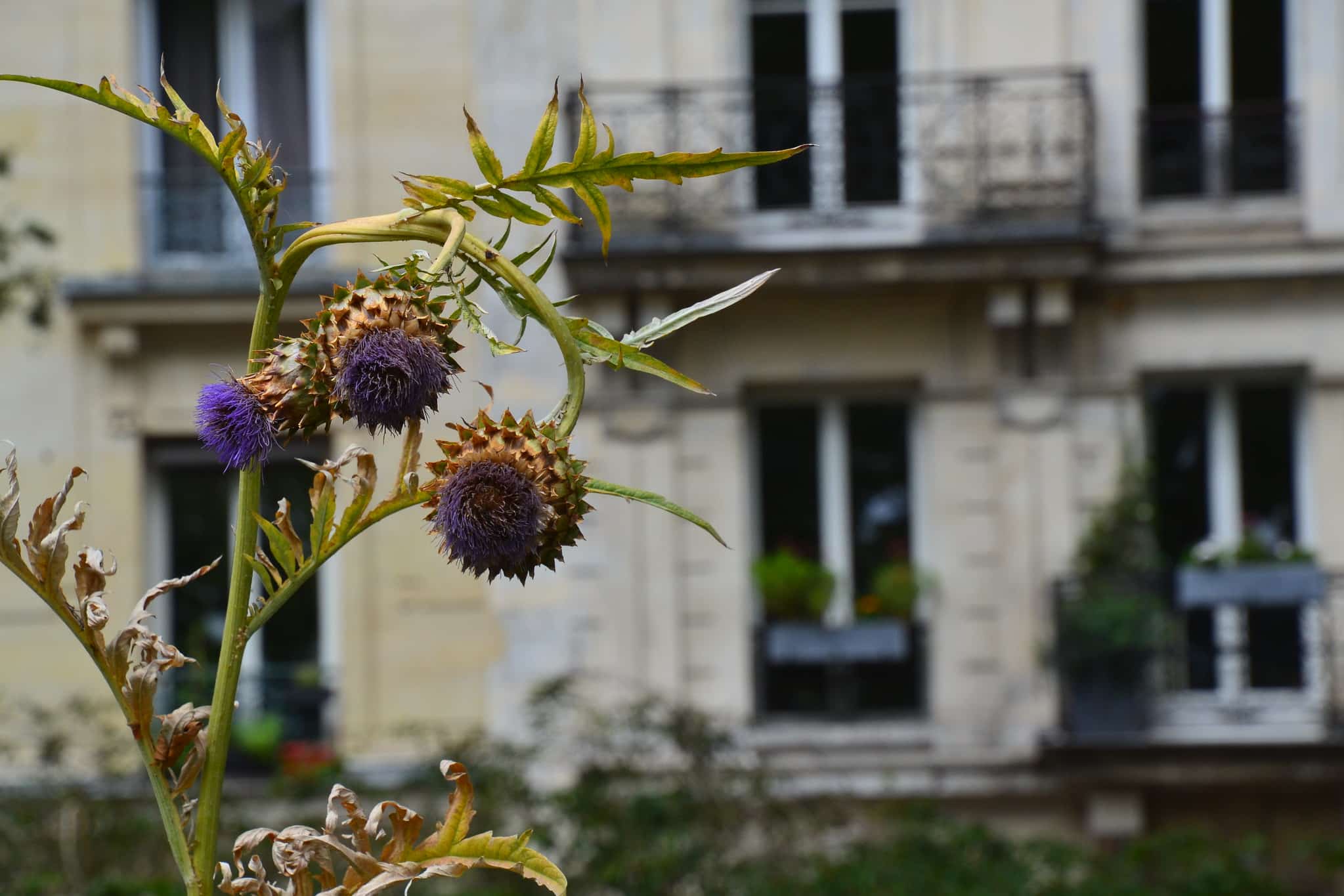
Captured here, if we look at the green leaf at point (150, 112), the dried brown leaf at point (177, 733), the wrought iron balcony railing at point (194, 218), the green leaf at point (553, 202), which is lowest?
the dried brown leaf at point (177, 733)

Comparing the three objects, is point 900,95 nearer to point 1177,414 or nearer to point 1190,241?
point 1190,241

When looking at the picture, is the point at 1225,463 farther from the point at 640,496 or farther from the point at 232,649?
the point at 232,649

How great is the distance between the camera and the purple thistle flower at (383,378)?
5.10 feet

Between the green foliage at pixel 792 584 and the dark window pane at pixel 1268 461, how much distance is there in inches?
117

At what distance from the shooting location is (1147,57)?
11609 mm

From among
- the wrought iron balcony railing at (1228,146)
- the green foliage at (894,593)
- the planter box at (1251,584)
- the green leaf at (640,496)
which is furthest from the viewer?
the wrought iron balcony railing at (1228,146)

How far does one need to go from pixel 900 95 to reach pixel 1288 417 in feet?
11.4

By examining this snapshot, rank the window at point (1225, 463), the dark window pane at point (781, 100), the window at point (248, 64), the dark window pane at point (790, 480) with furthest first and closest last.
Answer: the window at point (248, 64) → the dark window pane at point (790, 480) → the window at point (1225, 463) → the dark window pane at point (781, 100)

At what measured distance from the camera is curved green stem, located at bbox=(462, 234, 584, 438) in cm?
150

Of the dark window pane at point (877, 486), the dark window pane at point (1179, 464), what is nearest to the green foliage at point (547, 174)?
the dark window pane at point (877, 486)

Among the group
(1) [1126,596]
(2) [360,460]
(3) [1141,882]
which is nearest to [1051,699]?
(1) [1126,596]

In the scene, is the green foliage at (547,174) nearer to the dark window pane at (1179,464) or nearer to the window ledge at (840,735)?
the window ledge at (840,735)

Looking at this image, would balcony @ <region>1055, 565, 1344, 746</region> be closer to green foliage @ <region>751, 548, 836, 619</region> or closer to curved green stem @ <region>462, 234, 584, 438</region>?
green foliage @ <region>751, 548, 836, 619</region>

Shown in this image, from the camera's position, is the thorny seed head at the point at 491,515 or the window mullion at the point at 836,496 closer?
the thorny seed head at the point at 491,515
